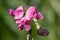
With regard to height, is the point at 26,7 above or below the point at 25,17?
below

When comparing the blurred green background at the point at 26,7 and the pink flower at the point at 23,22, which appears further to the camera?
the blurred green background at the point at 26,7

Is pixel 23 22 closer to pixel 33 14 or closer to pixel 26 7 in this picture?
pixel 33 14

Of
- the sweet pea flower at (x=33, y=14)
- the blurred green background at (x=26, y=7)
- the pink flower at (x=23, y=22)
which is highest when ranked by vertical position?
the sweet pea flower at (x=33, y=14)

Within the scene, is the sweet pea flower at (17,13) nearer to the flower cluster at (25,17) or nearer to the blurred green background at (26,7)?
the flower cluster at (25,17)

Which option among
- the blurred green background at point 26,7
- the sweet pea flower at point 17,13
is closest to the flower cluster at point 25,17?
the sweet pea flower at point 17,13

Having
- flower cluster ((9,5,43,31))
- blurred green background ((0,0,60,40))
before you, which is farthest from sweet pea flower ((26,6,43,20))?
blurred green background ((0,0,60,40))

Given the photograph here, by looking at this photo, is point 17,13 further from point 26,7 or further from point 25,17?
point 26,7

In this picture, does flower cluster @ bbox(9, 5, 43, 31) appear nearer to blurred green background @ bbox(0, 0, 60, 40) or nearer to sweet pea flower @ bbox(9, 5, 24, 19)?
sweet pea flower @ bbox(9, 5, 24, 19)

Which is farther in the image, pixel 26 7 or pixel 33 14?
pixel 26 7

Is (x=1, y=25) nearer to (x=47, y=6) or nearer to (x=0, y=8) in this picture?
(x=0, y=8)

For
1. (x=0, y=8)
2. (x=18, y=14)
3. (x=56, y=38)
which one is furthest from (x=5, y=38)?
(x=18, y=14)

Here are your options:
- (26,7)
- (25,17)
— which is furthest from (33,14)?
(26,7)
